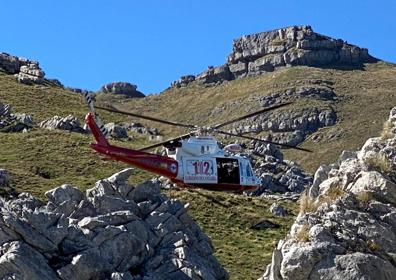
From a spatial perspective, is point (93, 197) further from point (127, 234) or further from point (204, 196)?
point (204, 196)

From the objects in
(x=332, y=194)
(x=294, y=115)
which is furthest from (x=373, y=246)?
(x=294, y=115)

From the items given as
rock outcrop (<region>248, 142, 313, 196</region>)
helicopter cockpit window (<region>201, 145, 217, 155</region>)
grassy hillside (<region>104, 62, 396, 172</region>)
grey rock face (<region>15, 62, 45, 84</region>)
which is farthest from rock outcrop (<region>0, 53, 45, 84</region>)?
helicopter cockpit window (<region>201, 145, 217, 155</region>)

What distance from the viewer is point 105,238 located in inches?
964

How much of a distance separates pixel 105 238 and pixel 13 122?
51.6m

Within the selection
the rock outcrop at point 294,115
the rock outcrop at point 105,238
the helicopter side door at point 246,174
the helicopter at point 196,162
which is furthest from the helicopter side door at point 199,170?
the rock outcrop at point 294,115

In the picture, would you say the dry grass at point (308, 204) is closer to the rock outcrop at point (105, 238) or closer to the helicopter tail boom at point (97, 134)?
the rock outcrop at point (105, 238)

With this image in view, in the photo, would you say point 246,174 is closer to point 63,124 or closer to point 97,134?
point 97,134

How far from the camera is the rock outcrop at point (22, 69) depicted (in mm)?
114356

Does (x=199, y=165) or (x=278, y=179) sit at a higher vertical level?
(x=199, y=165)

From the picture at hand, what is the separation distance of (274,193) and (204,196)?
30.9ft

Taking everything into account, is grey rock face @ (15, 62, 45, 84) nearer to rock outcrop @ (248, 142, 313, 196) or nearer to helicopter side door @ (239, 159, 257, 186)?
rock outcrop @ (248, 142, 313, 196)

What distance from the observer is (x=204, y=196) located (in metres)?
49.5

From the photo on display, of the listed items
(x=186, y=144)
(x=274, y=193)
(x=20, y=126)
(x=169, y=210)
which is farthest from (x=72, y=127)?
(x=169, y=210)

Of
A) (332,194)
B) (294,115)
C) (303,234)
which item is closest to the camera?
(303,234)
